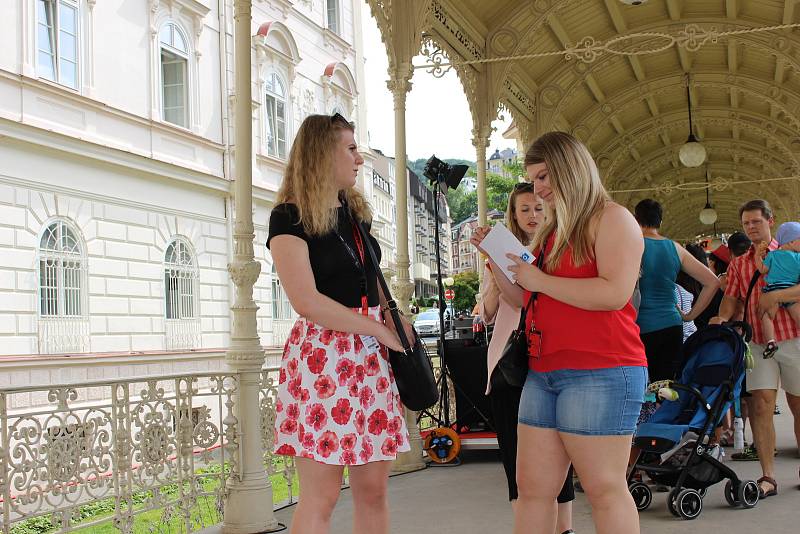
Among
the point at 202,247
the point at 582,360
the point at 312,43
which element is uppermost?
Answer: the point at 312,43

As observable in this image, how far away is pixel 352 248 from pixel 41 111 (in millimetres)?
11966

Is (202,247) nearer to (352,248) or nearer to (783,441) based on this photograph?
(783,441)

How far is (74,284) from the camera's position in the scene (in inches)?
548

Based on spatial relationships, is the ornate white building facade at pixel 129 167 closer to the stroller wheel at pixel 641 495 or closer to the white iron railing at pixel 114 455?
the white iron railing at pixel 114 455

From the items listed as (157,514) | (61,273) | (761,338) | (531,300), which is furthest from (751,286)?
(61,273)

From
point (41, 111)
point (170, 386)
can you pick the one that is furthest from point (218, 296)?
point (41, 111)

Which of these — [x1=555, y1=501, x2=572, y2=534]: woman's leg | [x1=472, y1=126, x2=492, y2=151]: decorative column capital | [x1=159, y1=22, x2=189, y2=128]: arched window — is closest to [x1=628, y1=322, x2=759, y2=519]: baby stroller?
[x1=555, y1=501, x2=572, y2=534]: woman's leg

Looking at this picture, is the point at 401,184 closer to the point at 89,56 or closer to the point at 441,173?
the point at 441,173

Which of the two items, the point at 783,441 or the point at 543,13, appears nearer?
the point at 783,441

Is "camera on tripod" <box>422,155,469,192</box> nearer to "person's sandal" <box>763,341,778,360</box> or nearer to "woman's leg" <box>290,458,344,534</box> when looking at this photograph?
"person's sandal" <box>763,341,778,360</box>

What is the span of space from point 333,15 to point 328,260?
2185 centimetres

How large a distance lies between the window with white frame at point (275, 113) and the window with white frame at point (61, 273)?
7.02m

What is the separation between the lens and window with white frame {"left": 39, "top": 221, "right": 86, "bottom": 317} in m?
13.3

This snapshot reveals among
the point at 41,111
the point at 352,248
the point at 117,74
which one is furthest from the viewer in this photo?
the point at 117,74
